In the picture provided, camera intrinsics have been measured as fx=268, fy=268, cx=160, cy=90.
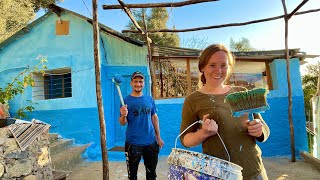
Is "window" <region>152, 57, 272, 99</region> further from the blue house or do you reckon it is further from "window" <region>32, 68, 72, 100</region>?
"window" <region>32, 68, 72, 100</region>

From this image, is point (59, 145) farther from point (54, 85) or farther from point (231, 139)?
point (231, 139)

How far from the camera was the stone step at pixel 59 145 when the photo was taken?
234 inches

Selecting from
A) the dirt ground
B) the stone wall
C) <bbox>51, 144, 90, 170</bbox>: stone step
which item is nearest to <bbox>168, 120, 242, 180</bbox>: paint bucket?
the stone wall

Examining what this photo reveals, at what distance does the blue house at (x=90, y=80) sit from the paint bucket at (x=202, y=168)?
18.7 feet

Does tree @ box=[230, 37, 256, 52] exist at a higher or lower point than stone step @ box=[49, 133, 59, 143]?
higher

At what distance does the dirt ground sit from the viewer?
16.1 ft

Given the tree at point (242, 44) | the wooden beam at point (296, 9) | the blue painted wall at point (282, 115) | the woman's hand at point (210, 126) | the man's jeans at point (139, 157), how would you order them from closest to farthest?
1. the woman's hand at point (210, 126)
2. the man's jeans at point (139, 157)
3. the wooden beam at point (296, 9)
4. the blue painted wall at point (282, 115)
5. the tree at point (242, 44)

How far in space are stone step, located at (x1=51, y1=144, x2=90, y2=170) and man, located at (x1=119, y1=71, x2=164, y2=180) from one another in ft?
8.55

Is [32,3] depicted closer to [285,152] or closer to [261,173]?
[285,152]

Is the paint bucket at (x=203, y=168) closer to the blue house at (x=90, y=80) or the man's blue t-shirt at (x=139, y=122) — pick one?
the man's blue t-shirt at (x=139, y=122)

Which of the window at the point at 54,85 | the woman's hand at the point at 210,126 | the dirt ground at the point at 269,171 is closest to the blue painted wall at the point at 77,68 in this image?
the window at the point at 54,85

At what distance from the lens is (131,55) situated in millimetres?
7543

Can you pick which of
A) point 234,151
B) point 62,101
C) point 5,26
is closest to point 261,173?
point 234,151

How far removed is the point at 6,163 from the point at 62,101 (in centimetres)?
427
